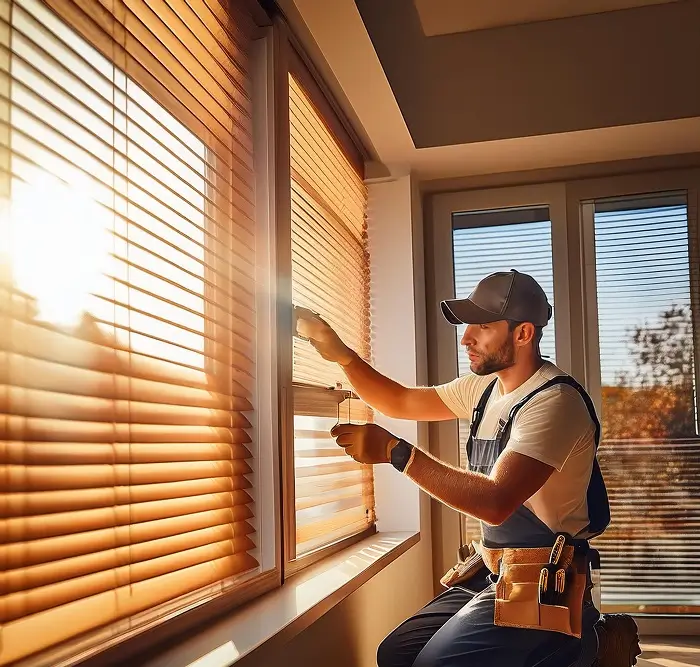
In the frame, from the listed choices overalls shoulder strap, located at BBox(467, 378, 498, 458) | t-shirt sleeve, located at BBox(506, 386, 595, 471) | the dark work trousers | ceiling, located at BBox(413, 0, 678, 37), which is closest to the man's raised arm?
overalls shoulder strap, located at BBox(467, 378, 498, 458)

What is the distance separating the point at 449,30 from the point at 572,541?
2.21 meters

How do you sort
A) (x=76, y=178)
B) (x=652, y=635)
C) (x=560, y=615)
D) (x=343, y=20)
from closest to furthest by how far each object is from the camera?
(x=76, y=178) < (x=560, y=615) < (x=343, y=20) < (x=652, y=635)

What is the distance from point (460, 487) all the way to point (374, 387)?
2.49 ft

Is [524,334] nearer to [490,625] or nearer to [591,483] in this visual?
[591,483]

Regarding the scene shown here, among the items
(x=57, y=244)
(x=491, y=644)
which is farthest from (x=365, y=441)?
(x=57, y=244)

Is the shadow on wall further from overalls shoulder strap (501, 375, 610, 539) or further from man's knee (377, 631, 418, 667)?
overalls shoulder strap (501, 375, 610, 539)

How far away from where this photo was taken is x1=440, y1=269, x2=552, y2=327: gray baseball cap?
2.53m

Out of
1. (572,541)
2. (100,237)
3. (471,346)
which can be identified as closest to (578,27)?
(471,346)

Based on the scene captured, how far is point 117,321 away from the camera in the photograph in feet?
4.85

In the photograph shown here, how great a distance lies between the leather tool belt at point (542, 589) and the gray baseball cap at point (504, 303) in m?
0.66

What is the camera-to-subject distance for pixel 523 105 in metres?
3.60

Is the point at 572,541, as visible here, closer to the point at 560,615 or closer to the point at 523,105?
the point at 560,615

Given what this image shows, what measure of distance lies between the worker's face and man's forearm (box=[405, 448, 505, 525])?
472 millimetres

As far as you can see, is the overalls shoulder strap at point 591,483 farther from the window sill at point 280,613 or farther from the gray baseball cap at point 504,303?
the window sill at point 280,613
